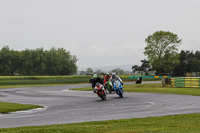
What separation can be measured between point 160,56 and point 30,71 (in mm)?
45081

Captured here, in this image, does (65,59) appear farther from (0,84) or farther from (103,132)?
(103,132)

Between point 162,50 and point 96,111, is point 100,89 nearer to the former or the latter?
point 96,111

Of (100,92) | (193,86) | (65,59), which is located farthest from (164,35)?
(100,92)

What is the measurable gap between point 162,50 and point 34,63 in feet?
149

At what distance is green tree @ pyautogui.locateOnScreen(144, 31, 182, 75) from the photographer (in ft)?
291

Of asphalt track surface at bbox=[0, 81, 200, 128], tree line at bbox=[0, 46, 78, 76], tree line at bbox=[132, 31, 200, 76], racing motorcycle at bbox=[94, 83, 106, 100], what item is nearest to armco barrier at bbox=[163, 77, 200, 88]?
asphalt track surface at bbox=[0, 81, 200, 128]

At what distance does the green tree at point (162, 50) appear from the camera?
88.8 m

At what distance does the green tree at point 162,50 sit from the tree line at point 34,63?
34378 mm

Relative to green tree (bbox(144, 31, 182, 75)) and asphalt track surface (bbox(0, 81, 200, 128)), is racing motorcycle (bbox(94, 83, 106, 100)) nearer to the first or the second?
asphalt track surface (bbox(0, 81, 200, 128))

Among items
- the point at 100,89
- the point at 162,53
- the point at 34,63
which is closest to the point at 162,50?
the point at 162,53

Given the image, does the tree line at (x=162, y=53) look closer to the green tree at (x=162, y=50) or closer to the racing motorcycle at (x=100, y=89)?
the green tree at (x=162, y=50)

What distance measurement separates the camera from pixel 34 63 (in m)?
110

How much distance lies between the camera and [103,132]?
26.6 feet

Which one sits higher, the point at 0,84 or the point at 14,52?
the point at 14,52
